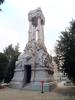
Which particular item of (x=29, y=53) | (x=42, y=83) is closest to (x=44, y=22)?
(x=29, y=53)

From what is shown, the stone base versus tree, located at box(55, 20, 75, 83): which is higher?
tree, located at box(55, 20, 75, 83)

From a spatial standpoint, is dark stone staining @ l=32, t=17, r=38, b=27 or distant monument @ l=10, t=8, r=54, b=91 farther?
dark stone staining @ l=32, t=17, r=38, b=27

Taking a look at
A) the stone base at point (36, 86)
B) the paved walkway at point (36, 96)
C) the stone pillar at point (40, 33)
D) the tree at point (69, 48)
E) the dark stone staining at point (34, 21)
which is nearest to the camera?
the paved walkway at point (36, 96)

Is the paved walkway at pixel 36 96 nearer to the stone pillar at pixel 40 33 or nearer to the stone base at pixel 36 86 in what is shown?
the stone base at pixel 36 86

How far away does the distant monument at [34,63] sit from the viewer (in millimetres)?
29380

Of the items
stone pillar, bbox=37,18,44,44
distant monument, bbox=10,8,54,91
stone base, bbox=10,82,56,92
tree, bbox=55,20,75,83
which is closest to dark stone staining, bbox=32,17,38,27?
distant monument, bbox=10,8,54,91

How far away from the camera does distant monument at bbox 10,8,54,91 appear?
29.4m

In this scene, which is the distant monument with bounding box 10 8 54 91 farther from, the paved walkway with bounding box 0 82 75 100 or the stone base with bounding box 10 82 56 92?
the paved walkway with bounding box 0 82 75 100

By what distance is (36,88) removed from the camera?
27.7 m

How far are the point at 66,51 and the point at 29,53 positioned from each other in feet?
43.3

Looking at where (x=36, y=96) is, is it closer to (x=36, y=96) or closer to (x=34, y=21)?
(x=36, y=96)

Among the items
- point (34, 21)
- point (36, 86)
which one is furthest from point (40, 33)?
point (36, 86)

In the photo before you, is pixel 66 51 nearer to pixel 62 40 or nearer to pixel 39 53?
pixel 62 40

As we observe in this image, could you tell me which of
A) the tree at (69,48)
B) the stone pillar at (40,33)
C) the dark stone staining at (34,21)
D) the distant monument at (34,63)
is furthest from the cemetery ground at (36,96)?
the dark stone staining at (34,21)
